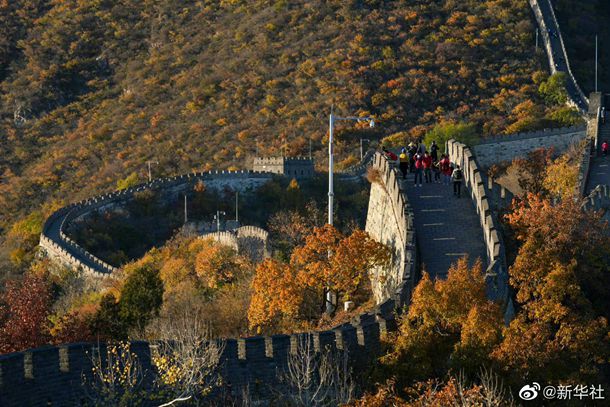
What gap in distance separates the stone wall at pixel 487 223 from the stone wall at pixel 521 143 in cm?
2130

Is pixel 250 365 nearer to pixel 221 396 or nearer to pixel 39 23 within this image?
pixel 221 396

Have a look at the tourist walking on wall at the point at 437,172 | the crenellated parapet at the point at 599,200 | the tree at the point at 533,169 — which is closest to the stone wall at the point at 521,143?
the tree at the point at 533,169

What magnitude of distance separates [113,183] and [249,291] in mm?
65345

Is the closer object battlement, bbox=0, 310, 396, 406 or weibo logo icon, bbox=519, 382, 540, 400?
battlement, bbox=0, 310, 396, 406

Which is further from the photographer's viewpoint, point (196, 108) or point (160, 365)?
point (196, 108)

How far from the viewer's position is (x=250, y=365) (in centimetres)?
3078

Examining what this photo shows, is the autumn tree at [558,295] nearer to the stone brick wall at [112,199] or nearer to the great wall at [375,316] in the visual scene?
the great wall at [375,316]

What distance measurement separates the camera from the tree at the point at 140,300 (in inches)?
1667

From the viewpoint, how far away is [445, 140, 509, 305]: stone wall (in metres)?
35.4

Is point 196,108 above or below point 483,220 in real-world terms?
above

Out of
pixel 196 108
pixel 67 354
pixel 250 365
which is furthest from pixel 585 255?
pixel 196 108

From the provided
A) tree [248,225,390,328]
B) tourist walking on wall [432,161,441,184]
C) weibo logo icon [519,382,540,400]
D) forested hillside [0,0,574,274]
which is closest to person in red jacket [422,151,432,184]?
tourist walking on wall [432,161,441,184]

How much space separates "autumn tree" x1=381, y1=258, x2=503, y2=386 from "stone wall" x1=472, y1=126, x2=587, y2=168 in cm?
3459

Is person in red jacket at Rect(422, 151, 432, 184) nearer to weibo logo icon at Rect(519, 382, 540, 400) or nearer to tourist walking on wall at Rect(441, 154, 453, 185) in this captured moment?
tourist walking on wall at Rect(441, 154, 453, 185)
